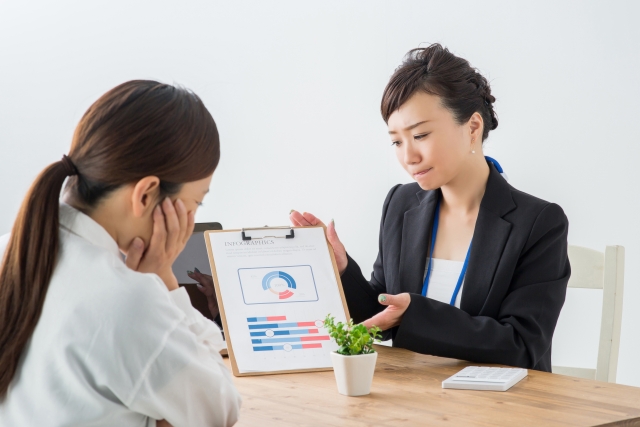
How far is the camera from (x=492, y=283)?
1816mm

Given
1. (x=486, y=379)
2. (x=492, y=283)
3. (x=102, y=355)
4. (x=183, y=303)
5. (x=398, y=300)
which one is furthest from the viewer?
(x=492, y=283)

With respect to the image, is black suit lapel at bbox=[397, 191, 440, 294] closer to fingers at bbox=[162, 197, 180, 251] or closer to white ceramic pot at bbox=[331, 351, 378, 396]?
white ceramic pot at bbox=[331, 351, 378, 396]

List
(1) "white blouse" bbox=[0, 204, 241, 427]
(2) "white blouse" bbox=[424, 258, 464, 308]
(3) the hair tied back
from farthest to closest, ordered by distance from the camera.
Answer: (2) "white blouse" bbox=[424, 258, 464, 308] < (3) the hair tied back < (1) "white blouse" bbox=[0, 204, 241, 427]

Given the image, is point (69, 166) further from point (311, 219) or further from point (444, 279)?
point (444, 279)

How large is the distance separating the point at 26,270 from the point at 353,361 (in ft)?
2.04

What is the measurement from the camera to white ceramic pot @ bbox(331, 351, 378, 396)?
4.41 ft

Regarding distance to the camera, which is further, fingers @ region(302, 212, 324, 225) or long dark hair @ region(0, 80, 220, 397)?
fingers @ region(302, 212, 324, 225)

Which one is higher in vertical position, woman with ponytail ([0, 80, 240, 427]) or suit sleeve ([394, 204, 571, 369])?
woman with ponytail ([0, 80, 240, 427])

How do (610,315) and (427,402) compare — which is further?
(610,315)

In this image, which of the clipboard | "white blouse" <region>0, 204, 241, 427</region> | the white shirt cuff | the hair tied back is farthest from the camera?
the clipboard

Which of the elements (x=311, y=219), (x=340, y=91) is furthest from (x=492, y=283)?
(x=340, y=91)

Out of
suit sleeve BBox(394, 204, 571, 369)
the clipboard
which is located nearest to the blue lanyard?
suit sleeve BBox(394, 204, 571, 369)

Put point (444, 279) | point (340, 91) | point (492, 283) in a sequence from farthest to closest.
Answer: point (340, 91) < point (444, 279) < point (492, 283)

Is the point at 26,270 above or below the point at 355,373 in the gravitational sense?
above
